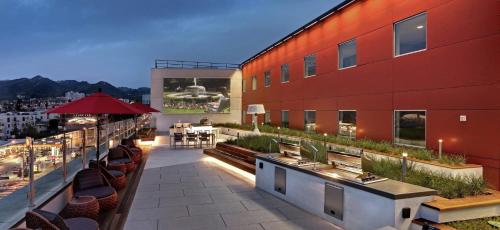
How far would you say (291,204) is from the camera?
6.54 metres

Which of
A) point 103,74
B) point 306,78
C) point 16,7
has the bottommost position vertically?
point 306,78

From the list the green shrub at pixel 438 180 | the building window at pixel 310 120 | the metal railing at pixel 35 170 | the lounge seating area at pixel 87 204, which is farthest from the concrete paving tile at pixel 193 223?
the building window at pixel 310 120

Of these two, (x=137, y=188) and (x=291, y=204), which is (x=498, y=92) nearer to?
(x=291, y=204)

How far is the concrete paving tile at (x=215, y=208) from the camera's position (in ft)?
20.0

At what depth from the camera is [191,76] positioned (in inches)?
1207

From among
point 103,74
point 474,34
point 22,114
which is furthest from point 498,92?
point 103,74

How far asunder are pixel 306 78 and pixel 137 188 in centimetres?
1062

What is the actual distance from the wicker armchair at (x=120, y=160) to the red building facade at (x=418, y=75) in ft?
26.7

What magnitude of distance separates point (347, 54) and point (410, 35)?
3384 millimetres

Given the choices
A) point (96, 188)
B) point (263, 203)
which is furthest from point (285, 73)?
point (96, 188)

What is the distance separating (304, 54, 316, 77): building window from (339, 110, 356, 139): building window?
10.7ft

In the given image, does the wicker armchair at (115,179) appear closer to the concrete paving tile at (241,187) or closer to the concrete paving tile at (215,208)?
the concrete paving tile at (215,208)

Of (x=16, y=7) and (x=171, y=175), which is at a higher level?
(x=16, y=7)

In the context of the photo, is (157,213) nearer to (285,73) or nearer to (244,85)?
(285,73)
